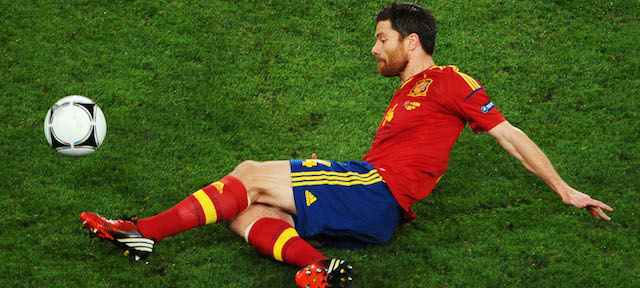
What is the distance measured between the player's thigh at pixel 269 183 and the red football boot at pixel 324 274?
1.67 ft

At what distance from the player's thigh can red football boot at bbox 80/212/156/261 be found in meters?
0.69

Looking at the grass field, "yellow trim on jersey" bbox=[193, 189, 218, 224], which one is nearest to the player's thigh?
"yellow trim on jersey" bbox=[193, 189, 218, 224]

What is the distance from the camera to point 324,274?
409 cm

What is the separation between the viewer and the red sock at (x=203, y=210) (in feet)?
14.1

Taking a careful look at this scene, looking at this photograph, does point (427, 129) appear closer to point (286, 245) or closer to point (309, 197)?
point (309, 197)

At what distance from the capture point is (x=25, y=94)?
21.9 feet

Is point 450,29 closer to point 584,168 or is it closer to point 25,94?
point 584,168

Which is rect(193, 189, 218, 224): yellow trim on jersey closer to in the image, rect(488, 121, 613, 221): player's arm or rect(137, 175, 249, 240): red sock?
rect(137, 175, 249, 240): red sock

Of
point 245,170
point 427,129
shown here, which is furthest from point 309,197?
Result: point 427,129

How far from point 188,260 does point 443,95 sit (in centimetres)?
201

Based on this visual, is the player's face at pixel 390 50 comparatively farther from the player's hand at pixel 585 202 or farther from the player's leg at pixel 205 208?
the player's hand at pixel 585 202

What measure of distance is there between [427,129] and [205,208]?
1.54 meters

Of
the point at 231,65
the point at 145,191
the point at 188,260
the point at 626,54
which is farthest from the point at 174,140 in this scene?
the point at 626,54

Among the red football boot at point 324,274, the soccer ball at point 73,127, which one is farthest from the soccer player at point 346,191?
the soccer ball at point 73,127
